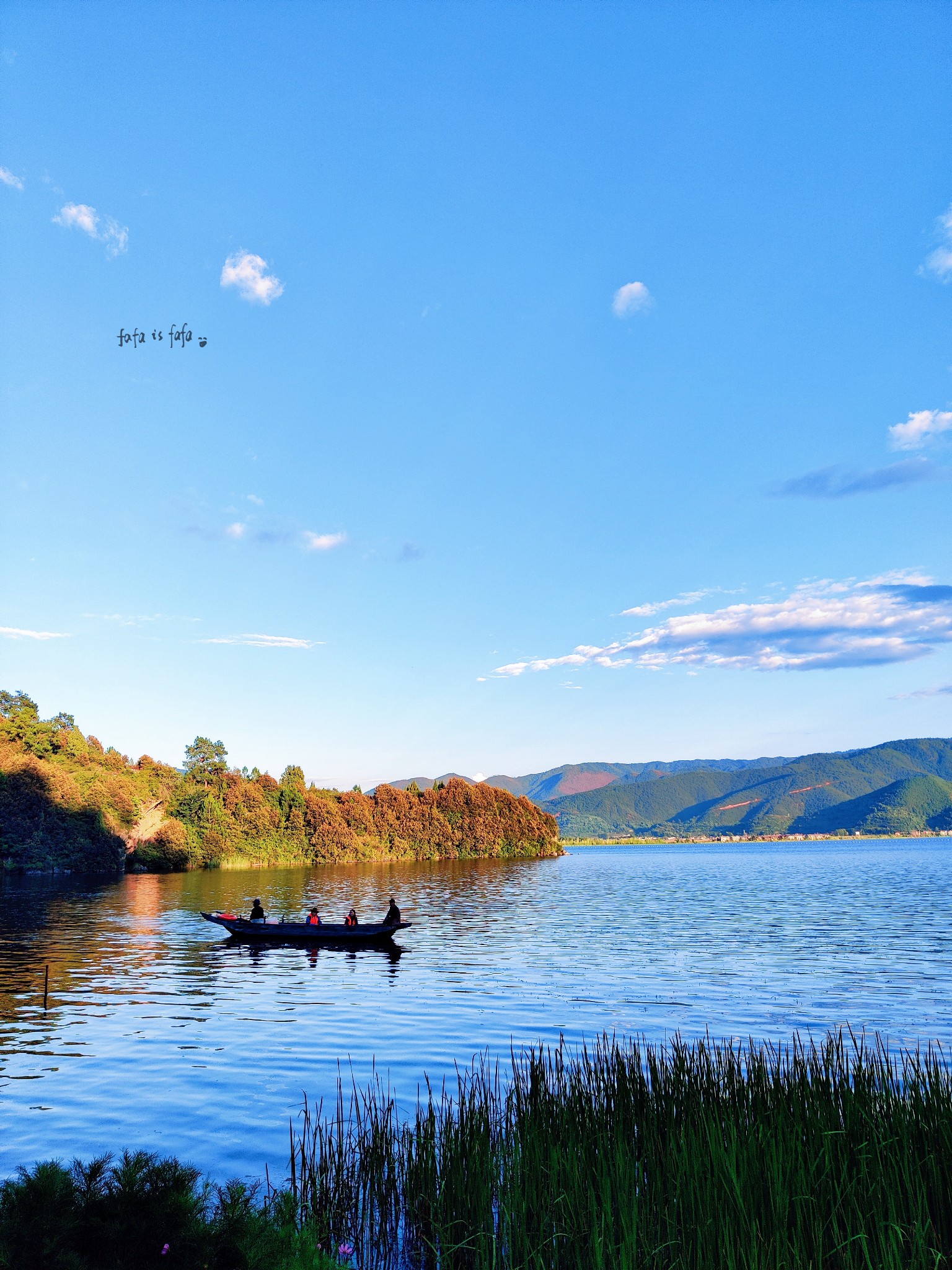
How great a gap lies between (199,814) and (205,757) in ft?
66.9

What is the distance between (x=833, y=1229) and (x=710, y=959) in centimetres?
3027

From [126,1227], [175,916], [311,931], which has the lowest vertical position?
[175,916]

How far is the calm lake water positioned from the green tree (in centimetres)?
8963

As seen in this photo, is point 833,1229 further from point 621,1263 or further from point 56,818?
point 56,818

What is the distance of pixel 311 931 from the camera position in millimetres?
39250

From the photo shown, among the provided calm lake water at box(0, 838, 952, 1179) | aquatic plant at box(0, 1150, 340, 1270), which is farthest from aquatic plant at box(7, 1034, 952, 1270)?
calm lake water at box(0, 838, 952, 1179)

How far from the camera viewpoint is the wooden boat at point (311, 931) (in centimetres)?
3872

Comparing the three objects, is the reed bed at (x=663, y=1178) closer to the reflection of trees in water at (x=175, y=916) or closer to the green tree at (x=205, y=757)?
the reflection of trees in water at (x=175, y=916)

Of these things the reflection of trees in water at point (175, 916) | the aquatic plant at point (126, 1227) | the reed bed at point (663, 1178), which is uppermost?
the aquatic plant at point (126, 1227)

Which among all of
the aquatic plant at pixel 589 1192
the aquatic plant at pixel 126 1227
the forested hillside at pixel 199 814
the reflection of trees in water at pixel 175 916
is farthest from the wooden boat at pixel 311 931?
the forested hillside at pixel 199 814

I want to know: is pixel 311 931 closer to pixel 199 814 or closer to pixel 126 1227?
pixel 126 1227

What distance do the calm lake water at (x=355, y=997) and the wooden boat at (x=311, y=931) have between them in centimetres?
74

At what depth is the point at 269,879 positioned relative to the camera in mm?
96625

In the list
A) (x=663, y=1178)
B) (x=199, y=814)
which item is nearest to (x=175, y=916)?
(x=663, y=1178)
